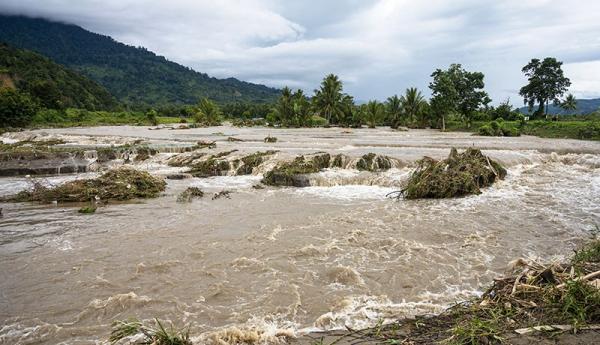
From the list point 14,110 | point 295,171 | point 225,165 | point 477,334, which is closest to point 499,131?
point 295,171

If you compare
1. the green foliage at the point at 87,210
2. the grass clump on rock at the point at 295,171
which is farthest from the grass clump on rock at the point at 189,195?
the grass clump on rock at the point at 295,171

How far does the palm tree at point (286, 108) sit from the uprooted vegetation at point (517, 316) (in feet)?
182

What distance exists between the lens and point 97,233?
10.3 meters

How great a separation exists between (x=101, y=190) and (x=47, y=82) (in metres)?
74.3

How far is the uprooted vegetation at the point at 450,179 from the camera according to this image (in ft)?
45.2

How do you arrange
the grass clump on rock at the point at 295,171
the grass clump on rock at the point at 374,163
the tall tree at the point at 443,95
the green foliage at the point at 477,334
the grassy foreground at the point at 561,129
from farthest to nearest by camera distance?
the tall tree at the point at 443,95 → the grassy foreground at the point at 561,129 → the grass clump on rock at the point at 374,163 → the grass clump on rock at the point at 295,171 → the green foliage at the point at 477,334

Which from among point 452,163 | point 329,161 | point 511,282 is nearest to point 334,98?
point 329,161

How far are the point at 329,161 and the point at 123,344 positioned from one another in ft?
51.3

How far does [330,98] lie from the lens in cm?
6209

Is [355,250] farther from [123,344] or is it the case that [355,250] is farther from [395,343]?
[123,344]

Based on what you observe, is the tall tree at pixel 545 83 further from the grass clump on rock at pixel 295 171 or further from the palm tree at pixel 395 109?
the grass clump on rock at pixel 295 171

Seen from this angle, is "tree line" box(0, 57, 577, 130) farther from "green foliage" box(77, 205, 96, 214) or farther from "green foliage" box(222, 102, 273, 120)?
"green foliage" box(77, 205, 96, 214)

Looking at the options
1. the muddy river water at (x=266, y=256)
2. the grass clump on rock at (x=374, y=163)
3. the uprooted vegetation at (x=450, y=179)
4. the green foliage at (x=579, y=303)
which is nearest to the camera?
the green foliage at (x=579, y=303)

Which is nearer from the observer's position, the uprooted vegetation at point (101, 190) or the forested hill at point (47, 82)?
the uprooted vegetation at point (101, 190)
